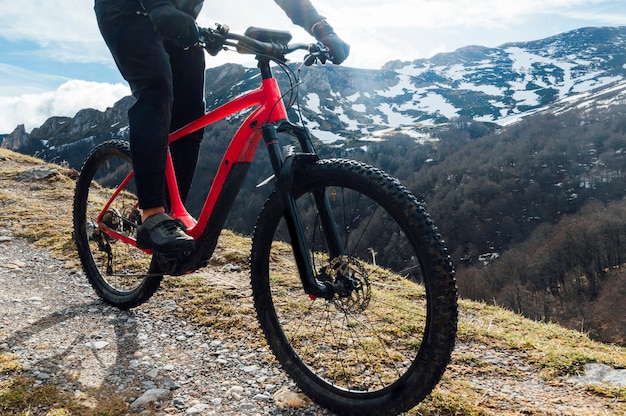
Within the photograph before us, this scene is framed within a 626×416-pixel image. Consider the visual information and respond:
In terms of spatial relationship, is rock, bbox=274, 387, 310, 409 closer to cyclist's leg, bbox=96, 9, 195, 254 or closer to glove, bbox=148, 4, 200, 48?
cyclist's leg, bbox=96, 9, 195, 254

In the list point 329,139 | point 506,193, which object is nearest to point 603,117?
point 506,193

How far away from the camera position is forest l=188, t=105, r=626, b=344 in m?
68.4

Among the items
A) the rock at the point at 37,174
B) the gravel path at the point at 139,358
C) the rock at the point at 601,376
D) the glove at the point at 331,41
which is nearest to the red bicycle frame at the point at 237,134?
the glove at the point at 331,41

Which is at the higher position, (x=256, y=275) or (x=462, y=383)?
(x=256, y=275)

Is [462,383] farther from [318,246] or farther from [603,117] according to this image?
[603,117]

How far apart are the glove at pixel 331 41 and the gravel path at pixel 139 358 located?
87.3 inches

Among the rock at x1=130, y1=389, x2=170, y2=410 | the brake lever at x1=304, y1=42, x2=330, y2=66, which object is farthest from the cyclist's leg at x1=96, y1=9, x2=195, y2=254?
the brake lever at x1=304, y1=42, x2=330, y2=66

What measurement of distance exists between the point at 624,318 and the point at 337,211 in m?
60.9

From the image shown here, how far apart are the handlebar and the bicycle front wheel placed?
785 mm

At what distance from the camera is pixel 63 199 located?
9016 millimetres

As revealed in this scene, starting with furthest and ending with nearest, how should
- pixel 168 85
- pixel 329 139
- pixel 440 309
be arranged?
pixel 329 139 → pixel 168 85 → pixel 440 309

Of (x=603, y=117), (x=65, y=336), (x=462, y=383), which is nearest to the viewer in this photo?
(x=462, y=383)

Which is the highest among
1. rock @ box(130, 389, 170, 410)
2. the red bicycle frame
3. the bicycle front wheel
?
the red bicycle frame

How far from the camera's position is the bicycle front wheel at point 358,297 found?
86.4 inches
